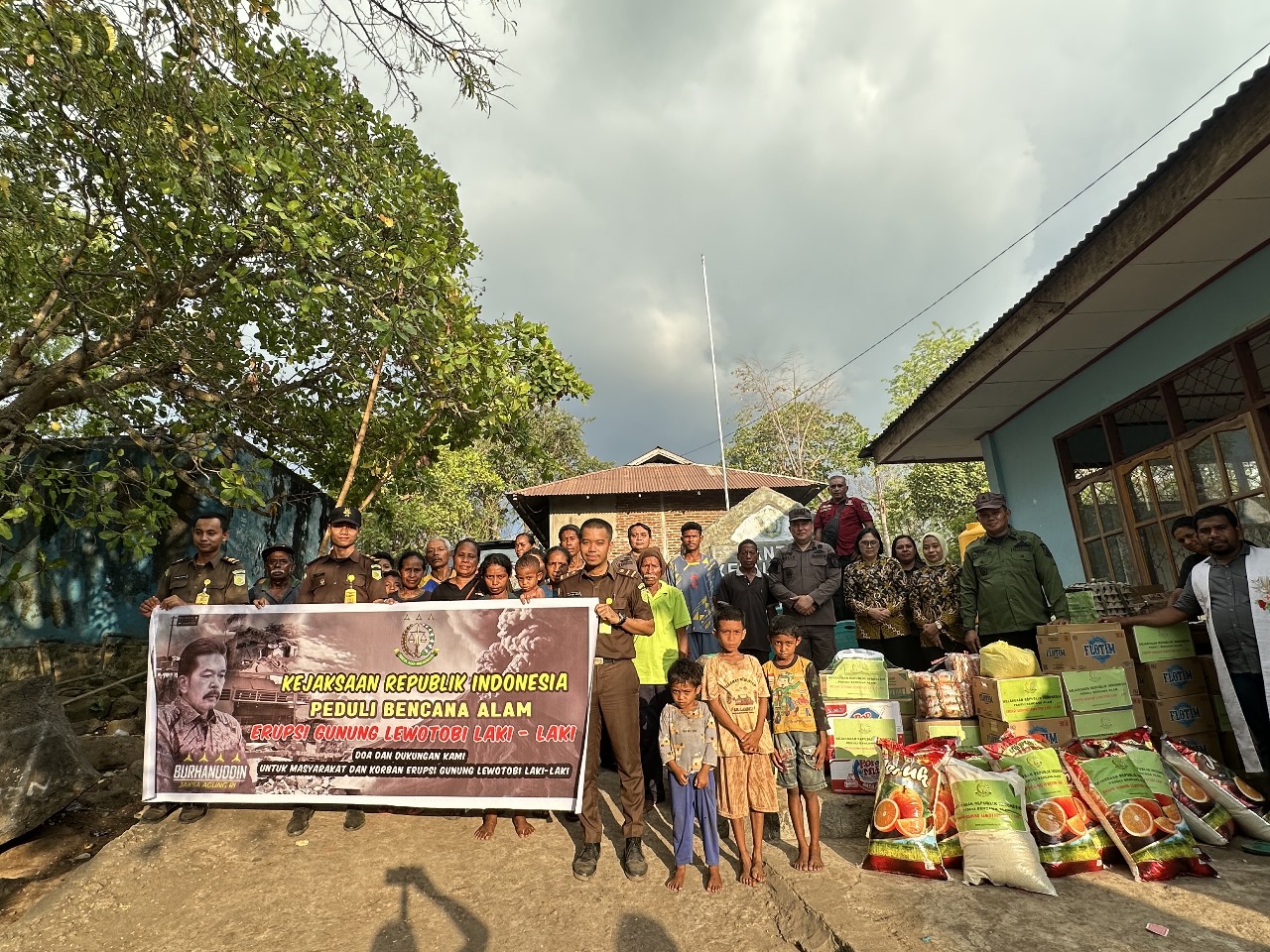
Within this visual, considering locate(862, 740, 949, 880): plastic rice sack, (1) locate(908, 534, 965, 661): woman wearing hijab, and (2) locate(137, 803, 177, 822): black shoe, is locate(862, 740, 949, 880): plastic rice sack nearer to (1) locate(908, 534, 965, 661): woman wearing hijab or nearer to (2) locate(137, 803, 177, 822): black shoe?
(1) locate(908, 534, 965, 661): woman wearing hijab

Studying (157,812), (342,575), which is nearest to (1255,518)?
(342,575)

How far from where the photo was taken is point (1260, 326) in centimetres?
484

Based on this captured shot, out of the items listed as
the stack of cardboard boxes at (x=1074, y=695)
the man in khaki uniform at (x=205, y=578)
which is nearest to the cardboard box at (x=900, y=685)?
the stack of cardboard boxes at (x=1074, y=695)

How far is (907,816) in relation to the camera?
3.24 m

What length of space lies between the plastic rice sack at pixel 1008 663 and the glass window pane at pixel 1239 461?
3.01 meters

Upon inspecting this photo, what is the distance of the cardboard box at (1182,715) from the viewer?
3.83m

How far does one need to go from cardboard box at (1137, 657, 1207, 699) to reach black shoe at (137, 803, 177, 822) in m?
6.43

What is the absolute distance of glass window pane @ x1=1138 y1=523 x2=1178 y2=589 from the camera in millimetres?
6020

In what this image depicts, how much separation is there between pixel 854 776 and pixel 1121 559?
4.67 metres

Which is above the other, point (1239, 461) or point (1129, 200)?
point (1129, 200)

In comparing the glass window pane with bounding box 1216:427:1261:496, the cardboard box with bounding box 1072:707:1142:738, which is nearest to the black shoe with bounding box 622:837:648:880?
the cardboard box with bounding box 1072:707:1142:738

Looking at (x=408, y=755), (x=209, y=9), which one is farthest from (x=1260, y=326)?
(x=209, y=9)

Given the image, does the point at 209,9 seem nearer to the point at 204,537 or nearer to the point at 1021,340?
the point at 204,537

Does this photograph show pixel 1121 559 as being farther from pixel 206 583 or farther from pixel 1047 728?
pixel 206 583
